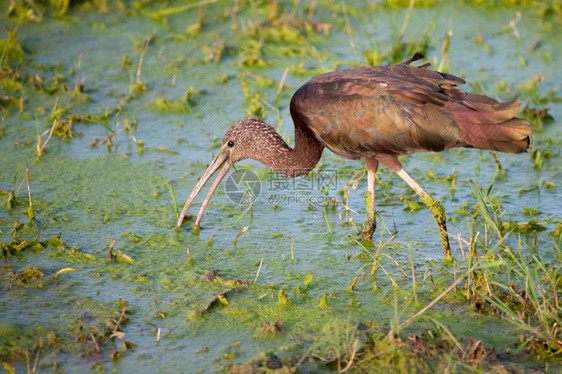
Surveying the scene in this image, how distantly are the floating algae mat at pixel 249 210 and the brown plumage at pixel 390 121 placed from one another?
42cm

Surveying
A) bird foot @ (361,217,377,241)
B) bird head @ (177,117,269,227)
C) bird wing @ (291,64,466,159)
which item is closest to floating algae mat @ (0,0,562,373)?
bird foot @ (361,217,377,241)

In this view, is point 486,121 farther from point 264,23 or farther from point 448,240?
point 264,23

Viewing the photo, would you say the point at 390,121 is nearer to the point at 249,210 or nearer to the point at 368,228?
the point at 368,228

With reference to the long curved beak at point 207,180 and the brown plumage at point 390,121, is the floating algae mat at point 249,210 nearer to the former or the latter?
the long curved beak at point 207,180

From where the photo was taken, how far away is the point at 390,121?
5.07m

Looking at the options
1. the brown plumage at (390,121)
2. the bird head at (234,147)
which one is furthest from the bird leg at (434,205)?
the bird head at (234,147)

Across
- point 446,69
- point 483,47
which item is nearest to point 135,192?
point 446,69

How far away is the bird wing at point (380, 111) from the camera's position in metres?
5.02

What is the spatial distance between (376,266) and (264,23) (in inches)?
187

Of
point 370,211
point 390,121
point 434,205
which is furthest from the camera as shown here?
point 370,211

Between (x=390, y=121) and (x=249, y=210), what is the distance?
146cm

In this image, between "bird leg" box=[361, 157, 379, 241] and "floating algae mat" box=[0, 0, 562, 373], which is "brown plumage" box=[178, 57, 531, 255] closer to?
"bird leg" box=[361, 157, 379, 241]

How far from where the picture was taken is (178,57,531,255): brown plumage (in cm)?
494

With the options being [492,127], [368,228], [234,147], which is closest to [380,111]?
[492,127]
